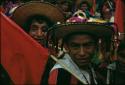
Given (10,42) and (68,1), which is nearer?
(10,42)

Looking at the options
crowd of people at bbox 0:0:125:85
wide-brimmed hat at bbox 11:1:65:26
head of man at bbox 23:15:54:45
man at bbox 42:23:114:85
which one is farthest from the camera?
head of man at bbox 23:15:54:45

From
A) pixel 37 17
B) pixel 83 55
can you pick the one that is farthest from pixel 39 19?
pixel 83 55

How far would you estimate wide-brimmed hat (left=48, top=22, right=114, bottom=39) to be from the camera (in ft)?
18.7

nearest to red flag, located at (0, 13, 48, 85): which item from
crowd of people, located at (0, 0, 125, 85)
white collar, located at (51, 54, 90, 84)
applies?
crowd of people, located at (0, 0, 125, 85)

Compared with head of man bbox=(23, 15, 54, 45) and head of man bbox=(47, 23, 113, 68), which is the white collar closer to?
head of man bbox=(47, 23, 113, 68)

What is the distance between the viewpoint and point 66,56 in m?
5.41

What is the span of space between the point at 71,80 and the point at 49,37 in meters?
0.88

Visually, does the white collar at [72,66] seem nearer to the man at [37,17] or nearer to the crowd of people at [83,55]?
the crowd of people at [83,55]

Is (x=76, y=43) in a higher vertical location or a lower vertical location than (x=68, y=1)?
higher

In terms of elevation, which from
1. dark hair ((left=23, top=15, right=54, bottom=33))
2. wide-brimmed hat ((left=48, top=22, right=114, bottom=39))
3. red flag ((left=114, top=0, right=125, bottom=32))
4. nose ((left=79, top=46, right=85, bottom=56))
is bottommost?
red flag ((left=114, top=0, right=125, bottom=32))

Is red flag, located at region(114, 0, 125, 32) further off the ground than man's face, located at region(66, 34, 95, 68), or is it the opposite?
man's face, located at region(66, 34, 95, 68)

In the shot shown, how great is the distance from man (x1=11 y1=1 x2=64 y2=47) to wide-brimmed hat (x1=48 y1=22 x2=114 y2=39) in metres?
0.79

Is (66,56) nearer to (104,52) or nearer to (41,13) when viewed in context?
(104,52)

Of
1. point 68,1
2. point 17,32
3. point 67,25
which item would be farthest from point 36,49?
point 68,1
